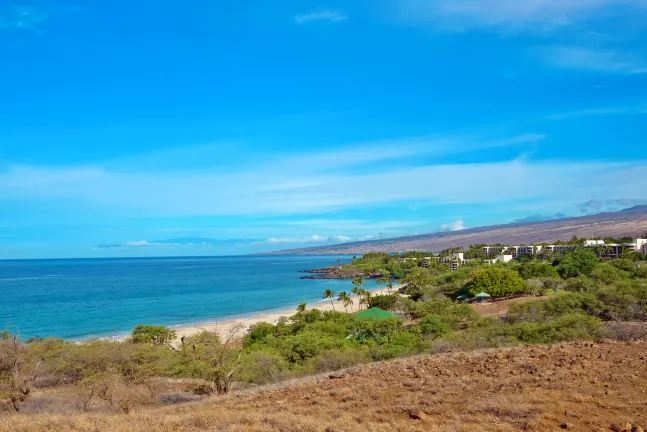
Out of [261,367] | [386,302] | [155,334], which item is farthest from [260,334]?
[386,302]

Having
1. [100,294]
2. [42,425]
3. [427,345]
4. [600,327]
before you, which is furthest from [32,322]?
[600,327]

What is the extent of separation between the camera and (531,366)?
12820 millimetres

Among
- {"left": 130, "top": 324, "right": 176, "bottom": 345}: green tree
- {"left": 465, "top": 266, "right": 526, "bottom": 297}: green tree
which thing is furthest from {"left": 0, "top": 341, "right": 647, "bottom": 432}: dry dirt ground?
{"left": 465, "top": 266, "right": 526, "bottom": 297}: green tree

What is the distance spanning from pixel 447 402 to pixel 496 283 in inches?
1949

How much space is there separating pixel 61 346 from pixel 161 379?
7724 mm

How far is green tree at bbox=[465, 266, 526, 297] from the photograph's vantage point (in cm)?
5612

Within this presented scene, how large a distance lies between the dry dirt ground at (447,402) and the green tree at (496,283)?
43.1 m

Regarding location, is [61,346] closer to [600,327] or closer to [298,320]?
[298,320]

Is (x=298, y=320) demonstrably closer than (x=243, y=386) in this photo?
No

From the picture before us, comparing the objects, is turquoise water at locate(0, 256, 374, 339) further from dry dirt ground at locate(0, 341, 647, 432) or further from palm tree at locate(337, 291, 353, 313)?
dry dirt ground at locate(0, 341, 647, 432)

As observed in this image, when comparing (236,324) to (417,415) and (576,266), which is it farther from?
(576,266)

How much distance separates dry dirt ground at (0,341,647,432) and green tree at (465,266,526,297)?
43.1 metres

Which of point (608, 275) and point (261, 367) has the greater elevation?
point (261, 367)

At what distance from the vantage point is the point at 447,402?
1048 cm
